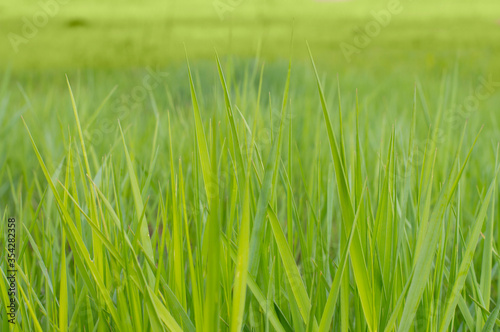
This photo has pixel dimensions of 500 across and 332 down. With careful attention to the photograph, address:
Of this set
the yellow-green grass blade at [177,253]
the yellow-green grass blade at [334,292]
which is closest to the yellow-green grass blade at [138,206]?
the yellow-green grass blade at [177,253]

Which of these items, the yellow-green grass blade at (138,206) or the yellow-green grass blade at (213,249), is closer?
the yellow-green grass blade at (213,249)

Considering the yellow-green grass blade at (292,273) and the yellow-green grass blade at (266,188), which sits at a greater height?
the yellow-green grass blade at (266,188)

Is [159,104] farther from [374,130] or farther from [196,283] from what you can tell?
[196,283]

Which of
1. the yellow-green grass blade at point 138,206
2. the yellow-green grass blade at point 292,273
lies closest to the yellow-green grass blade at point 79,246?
the yellow-green grass blade at point 138,206

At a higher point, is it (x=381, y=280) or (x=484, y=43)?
(x=484, y=43)

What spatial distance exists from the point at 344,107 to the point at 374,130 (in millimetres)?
362

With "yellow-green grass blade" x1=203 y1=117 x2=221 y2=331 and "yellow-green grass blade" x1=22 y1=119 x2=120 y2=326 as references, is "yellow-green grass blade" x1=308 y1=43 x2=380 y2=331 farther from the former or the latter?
"yellow-green grass blade" x1=22 y1=119 x2=120 y2=326

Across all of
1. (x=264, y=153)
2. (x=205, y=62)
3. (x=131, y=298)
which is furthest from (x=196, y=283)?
(x=205, y=62)

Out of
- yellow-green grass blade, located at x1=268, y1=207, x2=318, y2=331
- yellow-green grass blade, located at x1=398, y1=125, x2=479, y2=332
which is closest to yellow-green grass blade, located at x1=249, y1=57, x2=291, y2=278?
yellow-green grass blade, located at x1=268, y1=207, x2=318, y2=331

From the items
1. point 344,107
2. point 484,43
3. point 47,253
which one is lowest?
point 47,253

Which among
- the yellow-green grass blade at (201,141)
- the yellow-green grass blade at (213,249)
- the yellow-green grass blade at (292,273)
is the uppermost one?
the yellow-green grass blade at (201,141)

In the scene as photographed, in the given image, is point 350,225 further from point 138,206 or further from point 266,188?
point 138,206

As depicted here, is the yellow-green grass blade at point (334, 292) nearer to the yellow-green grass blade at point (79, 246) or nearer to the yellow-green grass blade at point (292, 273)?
the yellow-green grass blade at point (292, 273)

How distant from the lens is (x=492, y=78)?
2875 millimetres
